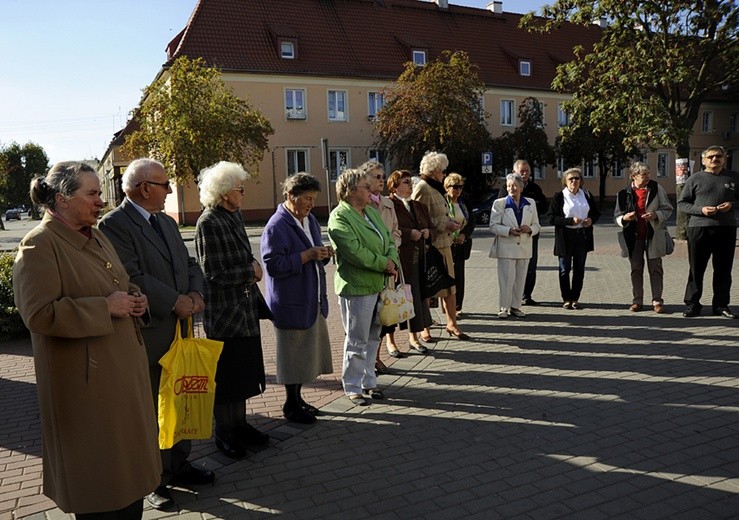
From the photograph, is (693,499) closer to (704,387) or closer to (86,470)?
(704,387)

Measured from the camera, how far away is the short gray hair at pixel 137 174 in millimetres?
3840

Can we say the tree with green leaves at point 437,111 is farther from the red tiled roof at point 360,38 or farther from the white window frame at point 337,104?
the red tiled roof at point 360,38

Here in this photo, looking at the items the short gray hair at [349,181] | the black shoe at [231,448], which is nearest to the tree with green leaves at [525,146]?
the short gray hair at [349,181]

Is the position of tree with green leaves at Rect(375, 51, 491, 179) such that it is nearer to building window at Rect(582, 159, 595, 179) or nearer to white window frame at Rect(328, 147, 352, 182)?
white window frame at Rect(328, 147, 352, 182)

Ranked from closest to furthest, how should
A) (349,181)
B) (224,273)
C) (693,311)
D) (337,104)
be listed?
1. (224,273)
2. (349,181)
3. (693,311)
4. (337,104)

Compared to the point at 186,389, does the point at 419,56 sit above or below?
Answer: above

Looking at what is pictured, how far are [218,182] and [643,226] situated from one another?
6.44m

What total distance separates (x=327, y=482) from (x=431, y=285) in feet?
11.0

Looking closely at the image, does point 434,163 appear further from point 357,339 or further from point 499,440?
point 499,440

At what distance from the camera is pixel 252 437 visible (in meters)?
4.72

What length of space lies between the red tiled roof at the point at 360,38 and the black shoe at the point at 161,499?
32.6 metres

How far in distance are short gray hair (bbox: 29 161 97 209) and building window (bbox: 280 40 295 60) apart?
35.1 m

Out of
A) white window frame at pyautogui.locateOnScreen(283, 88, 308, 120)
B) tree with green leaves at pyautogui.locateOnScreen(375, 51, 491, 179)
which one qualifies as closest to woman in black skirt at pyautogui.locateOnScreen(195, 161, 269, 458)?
tree with green leaves at pyautogui.locateOnScreen(375, 51, 491, 179)

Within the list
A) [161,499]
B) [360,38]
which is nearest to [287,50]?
[360,38]
